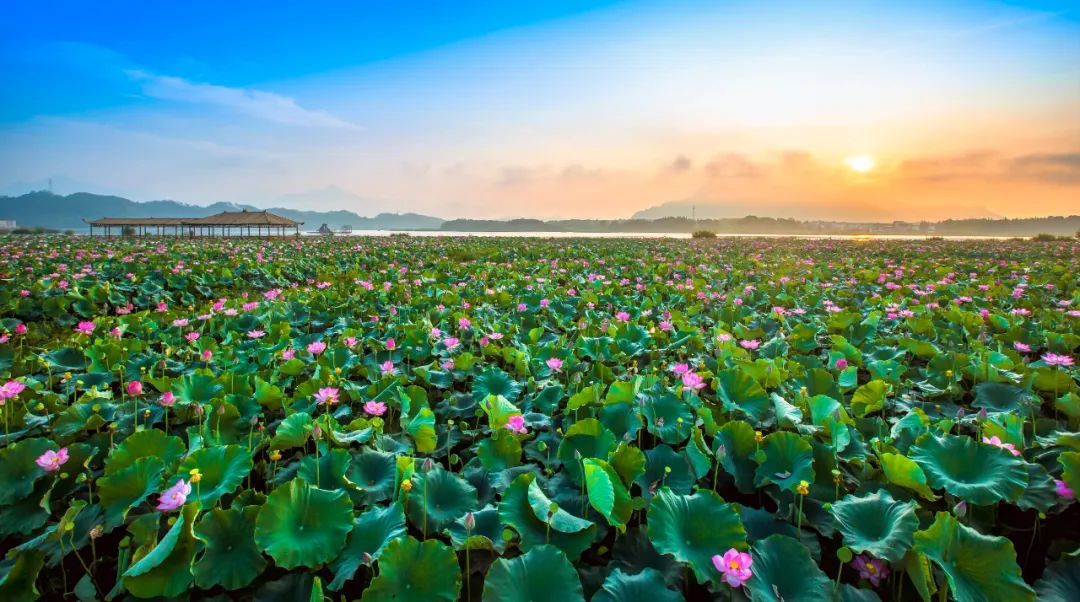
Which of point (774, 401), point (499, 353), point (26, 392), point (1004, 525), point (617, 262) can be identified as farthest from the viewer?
point (617, 262)

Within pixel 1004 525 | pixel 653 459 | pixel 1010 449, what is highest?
pixel 1010 449

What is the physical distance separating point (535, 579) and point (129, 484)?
1.35 m

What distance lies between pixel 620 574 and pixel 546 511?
240 mm

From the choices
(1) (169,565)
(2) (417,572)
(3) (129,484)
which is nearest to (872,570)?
(2) (417,572)

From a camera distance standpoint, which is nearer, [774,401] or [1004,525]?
[1004,525]

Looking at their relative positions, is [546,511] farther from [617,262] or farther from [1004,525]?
[617,262]

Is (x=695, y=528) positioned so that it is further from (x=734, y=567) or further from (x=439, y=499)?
(x=439, y=499)

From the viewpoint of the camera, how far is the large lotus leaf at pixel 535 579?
1.23m

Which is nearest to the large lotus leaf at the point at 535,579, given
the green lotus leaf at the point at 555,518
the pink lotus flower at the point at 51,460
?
the green lotus leaf at the point at 555,518

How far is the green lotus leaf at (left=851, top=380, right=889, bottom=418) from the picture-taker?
7.70ft

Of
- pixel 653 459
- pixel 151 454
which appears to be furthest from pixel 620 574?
pixel 151 454

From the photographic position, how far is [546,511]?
1412 millimetres

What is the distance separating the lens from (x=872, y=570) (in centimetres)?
136

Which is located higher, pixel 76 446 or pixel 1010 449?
pixel 1010 449
